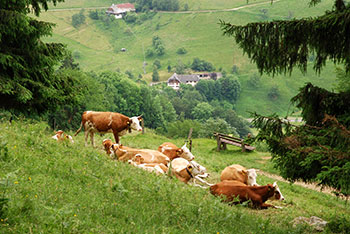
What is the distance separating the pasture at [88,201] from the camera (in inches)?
206

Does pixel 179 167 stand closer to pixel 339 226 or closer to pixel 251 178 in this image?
pixel 251 178

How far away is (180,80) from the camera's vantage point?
17912cm

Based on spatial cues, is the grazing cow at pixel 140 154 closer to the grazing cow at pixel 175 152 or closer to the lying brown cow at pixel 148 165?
the lying brown cow at pixel 148 165

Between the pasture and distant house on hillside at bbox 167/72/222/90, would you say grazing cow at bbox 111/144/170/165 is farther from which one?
distant house on hillside at bbox 167/72/222/90

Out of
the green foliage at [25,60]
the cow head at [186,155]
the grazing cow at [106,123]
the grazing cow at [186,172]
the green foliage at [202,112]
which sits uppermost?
the green foliage at [25,60]

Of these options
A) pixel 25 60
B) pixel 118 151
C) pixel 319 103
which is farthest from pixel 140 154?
pixel 319 103

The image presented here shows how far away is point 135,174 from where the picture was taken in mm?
10297

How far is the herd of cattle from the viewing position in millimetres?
11500

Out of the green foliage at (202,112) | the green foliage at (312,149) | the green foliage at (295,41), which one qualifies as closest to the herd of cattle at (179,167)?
the green foliage at (312,149)

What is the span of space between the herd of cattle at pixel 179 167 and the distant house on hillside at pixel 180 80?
159071 millimetres

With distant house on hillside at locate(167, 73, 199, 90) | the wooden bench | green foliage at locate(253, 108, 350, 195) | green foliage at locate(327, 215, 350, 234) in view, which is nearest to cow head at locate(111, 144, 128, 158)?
green foliage at locate(253, 108, 350, 195)

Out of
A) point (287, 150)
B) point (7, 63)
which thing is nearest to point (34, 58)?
point (7, 63)

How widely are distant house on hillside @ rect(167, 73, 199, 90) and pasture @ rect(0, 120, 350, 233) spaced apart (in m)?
166

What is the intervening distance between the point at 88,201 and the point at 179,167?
7239 mm
